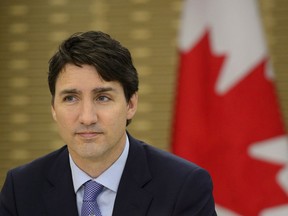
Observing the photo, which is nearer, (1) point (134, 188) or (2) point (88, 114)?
(2) point (88, 114)

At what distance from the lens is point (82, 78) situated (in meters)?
1.45

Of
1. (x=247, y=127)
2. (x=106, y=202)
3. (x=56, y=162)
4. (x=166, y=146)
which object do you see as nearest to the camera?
(x=106, y=202)

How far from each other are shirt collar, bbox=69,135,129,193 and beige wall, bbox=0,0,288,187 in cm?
171

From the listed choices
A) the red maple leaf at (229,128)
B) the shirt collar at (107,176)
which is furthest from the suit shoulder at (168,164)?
the red maple leaf at (229,128)

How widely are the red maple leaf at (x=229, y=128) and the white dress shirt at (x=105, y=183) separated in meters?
1.15

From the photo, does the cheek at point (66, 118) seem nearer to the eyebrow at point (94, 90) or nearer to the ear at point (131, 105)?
the eyebrow at point (94, 90)

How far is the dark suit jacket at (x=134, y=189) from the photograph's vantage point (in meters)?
1.56

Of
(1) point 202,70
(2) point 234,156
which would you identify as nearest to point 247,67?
(1) point 202,70

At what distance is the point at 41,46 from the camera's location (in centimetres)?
347

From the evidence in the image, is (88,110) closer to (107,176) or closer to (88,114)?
(88,114)

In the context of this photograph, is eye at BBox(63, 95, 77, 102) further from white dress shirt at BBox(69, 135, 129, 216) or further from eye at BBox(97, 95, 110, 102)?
white dress shirt at BBox(69, 135, 129, 216)

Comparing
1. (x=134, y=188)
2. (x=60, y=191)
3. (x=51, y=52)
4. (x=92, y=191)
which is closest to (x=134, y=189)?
(x=134, y=188)

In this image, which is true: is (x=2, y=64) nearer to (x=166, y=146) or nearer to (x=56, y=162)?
(x=166, y=146)

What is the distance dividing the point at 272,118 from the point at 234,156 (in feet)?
0.92
